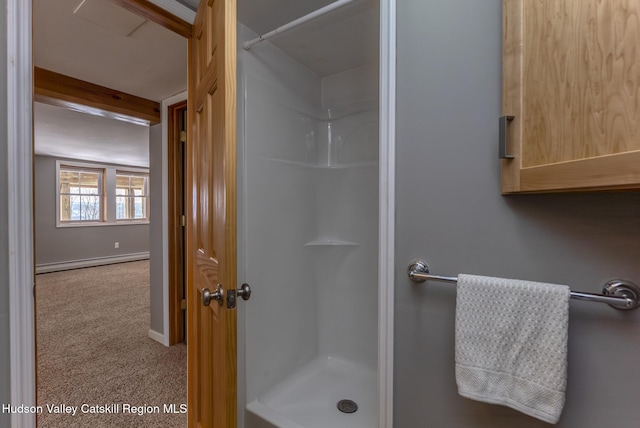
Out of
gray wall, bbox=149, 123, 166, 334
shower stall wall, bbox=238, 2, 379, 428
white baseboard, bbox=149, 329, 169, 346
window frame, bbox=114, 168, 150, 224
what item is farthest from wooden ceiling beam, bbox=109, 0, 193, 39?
window frame, bbox=114, 168, 150, 224

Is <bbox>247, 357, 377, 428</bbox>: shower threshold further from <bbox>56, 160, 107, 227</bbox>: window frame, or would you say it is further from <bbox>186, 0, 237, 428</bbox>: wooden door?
<bbox>56, 160, 107, 227</bbox>: window frame

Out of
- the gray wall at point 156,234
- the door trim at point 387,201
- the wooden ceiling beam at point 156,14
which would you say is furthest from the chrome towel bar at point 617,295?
Result: the gray wall at point 156,234

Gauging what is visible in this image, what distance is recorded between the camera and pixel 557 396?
2.44 feet

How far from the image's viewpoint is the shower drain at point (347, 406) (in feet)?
5.43

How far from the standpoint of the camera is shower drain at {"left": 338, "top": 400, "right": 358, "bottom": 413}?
1655mm

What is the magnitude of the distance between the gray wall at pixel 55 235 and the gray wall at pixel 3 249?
5.54m

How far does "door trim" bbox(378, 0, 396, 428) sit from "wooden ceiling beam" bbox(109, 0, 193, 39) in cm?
99

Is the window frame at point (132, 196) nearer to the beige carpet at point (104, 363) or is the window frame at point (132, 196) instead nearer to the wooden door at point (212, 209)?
the beige carpet at point (104, 363)

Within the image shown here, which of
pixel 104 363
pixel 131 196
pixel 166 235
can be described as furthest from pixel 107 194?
pixel 104 363

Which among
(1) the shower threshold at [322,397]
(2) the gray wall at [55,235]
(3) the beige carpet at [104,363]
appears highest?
(2) the gray wall at [55,235]

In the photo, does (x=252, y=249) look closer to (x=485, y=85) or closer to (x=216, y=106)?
(x=216, y=106)

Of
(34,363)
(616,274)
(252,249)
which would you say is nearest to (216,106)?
(252,249)

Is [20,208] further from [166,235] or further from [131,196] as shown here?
[131,196]

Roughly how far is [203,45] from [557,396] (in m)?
1.74
